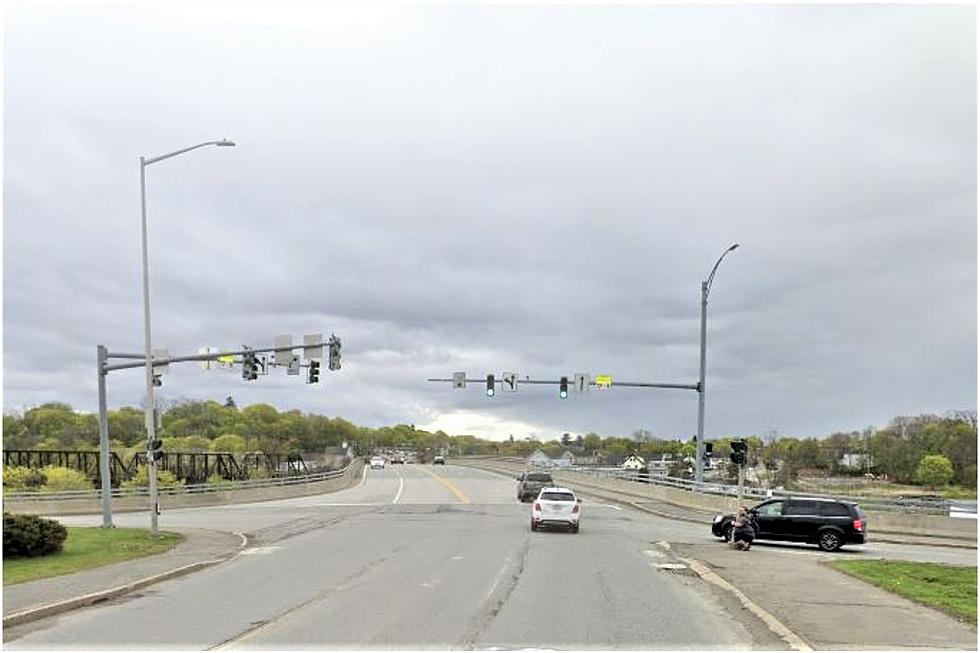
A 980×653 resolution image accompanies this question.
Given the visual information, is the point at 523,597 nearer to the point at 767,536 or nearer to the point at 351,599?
the point at 351,599

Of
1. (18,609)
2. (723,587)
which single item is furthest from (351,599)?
(723,587)

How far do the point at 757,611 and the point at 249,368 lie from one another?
25934 mm

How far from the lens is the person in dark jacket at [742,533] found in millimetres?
25359

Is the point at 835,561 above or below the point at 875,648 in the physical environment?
below

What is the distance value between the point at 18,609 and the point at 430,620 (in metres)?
5.91

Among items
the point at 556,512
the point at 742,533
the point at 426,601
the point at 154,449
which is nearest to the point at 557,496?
the point at 556,512

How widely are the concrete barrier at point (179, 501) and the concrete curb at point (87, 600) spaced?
1855 centimetres

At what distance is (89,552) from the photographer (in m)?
22.8

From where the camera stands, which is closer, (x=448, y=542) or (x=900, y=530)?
(x=448, y=542)

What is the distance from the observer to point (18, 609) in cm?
1326

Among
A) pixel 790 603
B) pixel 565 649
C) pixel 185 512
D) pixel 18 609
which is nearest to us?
pixel 565 649

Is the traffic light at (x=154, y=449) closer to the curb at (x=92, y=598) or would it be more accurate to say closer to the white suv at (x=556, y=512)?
the curb at (x=92, y=598)

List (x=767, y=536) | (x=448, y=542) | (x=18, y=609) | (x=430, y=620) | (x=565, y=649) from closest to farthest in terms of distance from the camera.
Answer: (x=565, y=649), (x=430, y=620), (x=18, y=609), (x=448, y=542), (x=767, y=536)

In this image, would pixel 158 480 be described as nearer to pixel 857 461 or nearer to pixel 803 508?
pixel 857 461
